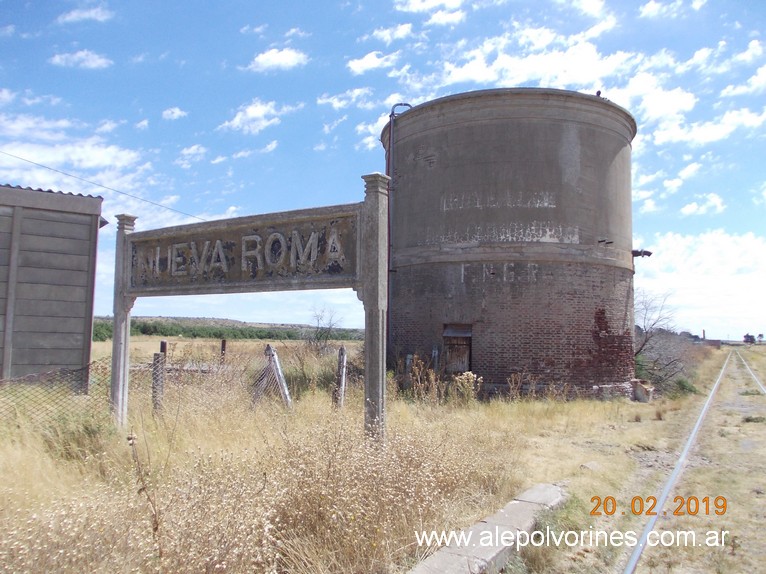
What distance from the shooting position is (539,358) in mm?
15383

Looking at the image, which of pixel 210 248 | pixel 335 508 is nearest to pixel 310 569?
pixel 335 508

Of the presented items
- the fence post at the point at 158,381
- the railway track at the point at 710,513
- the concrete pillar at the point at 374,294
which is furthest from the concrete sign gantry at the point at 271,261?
the railway track at the point at 710,513

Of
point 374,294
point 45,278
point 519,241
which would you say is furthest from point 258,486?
point 519,241

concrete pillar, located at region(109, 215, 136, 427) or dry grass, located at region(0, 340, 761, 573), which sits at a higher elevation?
concrete pillar, located at region(109, 215, 136, 427)

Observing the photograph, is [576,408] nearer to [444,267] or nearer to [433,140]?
[444,267]

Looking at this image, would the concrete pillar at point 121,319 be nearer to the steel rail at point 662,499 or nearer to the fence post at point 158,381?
the fence post at point 158,381

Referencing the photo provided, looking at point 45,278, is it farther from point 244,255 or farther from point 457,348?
point 457,348

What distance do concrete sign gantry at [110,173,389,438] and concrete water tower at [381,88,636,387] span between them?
9.47 m

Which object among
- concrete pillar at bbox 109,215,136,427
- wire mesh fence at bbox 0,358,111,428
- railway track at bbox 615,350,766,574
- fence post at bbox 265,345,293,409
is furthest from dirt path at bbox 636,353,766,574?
wire mesh fence at bbox 0,358,111,428

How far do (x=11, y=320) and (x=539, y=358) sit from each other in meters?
12.1

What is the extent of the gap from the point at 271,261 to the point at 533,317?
10187 mm

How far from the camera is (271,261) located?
685 centimetres

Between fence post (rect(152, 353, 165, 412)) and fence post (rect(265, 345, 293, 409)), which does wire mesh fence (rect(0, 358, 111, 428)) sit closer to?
fence post (rect(152, 353, 165, 412))

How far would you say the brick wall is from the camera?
1546 centimetres
